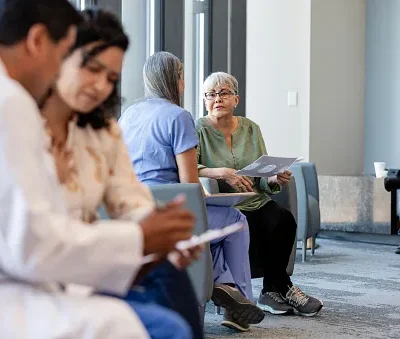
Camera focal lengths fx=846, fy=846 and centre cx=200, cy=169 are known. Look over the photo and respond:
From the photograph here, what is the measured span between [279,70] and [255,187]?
3069 mm

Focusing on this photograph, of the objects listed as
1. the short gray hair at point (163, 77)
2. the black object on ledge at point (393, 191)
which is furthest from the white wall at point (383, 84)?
the short gray hair at point (163, 77)

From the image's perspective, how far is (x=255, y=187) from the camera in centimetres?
401

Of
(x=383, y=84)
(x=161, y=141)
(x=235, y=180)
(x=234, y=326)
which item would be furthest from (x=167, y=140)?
(x=383, y=84)

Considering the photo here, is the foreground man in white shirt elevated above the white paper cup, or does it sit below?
above

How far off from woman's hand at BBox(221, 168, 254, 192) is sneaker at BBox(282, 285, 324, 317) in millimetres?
526

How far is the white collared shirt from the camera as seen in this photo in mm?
1123

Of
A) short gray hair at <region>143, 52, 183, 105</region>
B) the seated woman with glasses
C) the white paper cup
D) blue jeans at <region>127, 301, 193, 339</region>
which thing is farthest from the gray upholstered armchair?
blue jeans at <region>127, 301, 193, 339</region>

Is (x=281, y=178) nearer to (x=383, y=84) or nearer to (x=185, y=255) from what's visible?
(x=185, y=255)

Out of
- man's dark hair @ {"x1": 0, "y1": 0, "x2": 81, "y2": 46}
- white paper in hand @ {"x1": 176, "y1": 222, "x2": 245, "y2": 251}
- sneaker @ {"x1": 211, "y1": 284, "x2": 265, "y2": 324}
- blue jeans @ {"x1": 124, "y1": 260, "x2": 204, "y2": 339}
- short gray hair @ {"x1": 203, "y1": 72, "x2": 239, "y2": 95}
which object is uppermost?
man's dark hair @ {"x1": 0, "y1": 0, "x2": 81, "y2": 46}

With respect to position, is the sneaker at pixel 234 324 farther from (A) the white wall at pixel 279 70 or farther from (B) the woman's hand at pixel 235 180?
(A) the white wall at pixel 279 70

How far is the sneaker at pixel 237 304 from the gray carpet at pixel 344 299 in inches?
2.8

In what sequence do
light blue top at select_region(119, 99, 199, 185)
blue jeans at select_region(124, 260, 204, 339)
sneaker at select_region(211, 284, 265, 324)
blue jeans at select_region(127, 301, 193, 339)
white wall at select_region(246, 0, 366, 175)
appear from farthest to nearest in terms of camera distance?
1. white wall at select_region(246, 0, 366, 175)
2. sneaker at select_region(211, 284, 265, 324)
3. light blue top at select_region(119, 99, 199, 185)
4. blue jeans at select_region(124, 260, 204, 339)
5. blue jeans at select_region(127, 301, 193, 339)

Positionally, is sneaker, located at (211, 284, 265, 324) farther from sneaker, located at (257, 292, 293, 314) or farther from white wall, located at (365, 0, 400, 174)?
white wall, located at (365, 0, 400, 174)

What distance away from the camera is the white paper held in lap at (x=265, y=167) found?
3.59 metres
